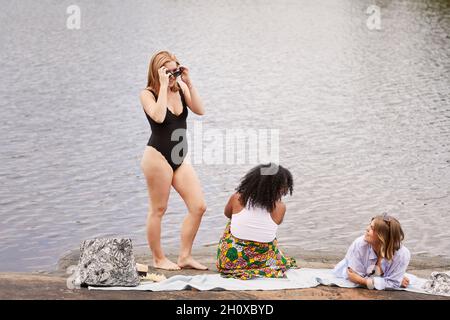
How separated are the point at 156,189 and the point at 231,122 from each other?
10.1 metres

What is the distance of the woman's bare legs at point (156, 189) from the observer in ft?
24.2

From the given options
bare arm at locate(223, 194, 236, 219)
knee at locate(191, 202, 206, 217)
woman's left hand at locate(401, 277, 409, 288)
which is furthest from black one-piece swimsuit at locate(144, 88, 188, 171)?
woman's left hand at locate(401, 277, 409, 288)

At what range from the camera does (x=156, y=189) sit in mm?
7426

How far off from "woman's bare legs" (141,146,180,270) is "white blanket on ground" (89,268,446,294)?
2.02 ft

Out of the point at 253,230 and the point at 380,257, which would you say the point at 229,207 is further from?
the point at 380,257

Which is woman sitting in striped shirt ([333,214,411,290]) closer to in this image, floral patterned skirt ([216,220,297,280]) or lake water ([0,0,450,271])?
floral patterned skirt ([216,220,297,280])

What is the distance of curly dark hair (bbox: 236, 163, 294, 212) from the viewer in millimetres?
7020

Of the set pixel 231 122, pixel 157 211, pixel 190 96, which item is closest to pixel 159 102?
pixel 190 96

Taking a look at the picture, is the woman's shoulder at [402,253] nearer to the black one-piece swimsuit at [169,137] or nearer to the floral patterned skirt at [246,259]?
the floral patterned skirt at [246,259]

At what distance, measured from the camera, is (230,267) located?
7.23 m

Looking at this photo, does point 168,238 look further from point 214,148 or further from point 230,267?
point 214,148
